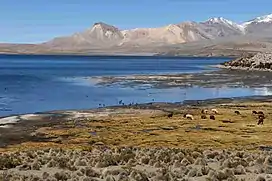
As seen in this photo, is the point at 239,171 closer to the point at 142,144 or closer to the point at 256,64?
the point at 142,144

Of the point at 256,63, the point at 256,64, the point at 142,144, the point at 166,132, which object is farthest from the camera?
the point at 256,63

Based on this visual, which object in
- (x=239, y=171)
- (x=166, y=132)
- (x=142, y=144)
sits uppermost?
(x=239, y=171)

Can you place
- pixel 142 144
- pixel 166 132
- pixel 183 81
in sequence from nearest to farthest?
pixel 142 144 → pixel 166 132 → pixel 183 81

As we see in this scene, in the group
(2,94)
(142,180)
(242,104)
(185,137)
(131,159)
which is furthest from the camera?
(2,94)

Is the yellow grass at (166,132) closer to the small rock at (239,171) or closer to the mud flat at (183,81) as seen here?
the small rock at (239,171)

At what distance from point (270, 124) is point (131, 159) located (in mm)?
19086

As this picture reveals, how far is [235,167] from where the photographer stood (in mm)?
17656

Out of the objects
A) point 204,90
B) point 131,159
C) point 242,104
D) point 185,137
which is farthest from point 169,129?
point 204,90

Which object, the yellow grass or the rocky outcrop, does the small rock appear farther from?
the rocky outcrop

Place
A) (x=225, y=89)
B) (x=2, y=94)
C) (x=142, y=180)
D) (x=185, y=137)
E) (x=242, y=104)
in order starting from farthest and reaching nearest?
(x=225, y=89) → (x=2, y=94) → (x=242, y=104) → (x=185, y=137) → (x=142, y=180)

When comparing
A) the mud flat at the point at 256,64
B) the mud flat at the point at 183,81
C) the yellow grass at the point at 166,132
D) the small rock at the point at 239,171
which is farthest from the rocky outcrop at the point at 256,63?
the small rock at the point at 239,171

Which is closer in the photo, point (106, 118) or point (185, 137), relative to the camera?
point (185, 137)

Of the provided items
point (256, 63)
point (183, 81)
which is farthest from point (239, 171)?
point (256, 63)

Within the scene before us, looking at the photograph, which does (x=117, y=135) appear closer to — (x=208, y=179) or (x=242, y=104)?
(x=208, y=179)
